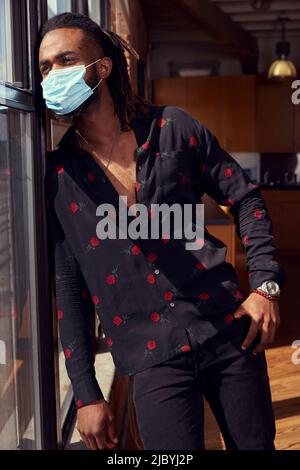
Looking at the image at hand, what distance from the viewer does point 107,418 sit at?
57.7 inches

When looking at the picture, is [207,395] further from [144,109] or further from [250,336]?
[144,109]

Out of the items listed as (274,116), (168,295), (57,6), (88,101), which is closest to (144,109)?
(88,101)

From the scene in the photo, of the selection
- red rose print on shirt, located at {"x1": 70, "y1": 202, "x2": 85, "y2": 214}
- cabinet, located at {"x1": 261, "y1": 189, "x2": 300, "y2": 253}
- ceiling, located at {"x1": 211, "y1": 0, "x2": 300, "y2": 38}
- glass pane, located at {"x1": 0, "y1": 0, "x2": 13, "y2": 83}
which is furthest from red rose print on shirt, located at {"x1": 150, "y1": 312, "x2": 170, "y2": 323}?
cabinet, located at {"x1": 261, "y1": 189, "x2": 300, "y2": 253}

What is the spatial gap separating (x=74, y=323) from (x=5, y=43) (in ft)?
2.40

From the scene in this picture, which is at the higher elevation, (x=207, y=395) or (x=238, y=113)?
(x=238, y=113)

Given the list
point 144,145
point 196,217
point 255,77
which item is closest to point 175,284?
point 196,217

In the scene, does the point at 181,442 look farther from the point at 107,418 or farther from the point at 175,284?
the point at 175,284

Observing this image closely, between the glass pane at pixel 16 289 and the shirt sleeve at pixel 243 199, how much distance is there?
1.61 ft

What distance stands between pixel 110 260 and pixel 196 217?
0.25m

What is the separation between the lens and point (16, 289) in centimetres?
163

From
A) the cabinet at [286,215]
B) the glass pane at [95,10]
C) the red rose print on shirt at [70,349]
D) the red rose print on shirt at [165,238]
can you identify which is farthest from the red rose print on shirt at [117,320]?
the cabinet at [286,215]

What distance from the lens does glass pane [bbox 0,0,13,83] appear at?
4.82ft

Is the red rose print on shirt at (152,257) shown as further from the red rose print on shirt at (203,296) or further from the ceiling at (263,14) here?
the ceiling at (263,14)
